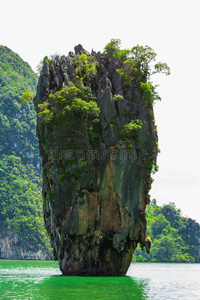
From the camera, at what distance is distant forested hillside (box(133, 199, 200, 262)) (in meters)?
92.8

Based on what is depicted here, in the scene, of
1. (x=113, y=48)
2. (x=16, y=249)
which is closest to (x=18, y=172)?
(x=16, y=249)

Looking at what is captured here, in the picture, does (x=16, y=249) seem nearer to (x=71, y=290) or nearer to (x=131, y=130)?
(x=131, y=130)

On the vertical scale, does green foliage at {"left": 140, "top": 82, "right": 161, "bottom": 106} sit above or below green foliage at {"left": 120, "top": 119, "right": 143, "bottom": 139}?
above

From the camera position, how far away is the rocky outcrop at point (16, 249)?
8869cm

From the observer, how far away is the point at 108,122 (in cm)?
2862

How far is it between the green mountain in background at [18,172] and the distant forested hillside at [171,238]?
23.2 metres

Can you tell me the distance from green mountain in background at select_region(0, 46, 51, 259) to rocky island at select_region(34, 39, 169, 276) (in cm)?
6257

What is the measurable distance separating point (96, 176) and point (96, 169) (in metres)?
0.45

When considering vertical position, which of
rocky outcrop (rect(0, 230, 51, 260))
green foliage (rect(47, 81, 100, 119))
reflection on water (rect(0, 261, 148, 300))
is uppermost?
green foliage (rect(47, 81, 100, 119))

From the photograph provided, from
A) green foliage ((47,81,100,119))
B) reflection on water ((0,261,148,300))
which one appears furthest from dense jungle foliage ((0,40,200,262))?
reflection on water ((0,261,148,300))

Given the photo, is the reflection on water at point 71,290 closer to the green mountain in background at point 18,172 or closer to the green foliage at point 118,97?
the green foliage at point 118,97

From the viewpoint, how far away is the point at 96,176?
27766mm

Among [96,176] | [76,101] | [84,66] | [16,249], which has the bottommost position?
[16,249]

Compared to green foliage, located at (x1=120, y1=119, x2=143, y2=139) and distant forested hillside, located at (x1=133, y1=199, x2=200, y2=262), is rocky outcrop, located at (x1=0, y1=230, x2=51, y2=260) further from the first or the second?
green foliage, located at (x1=120, y1=119, x2=143, y2=139)
